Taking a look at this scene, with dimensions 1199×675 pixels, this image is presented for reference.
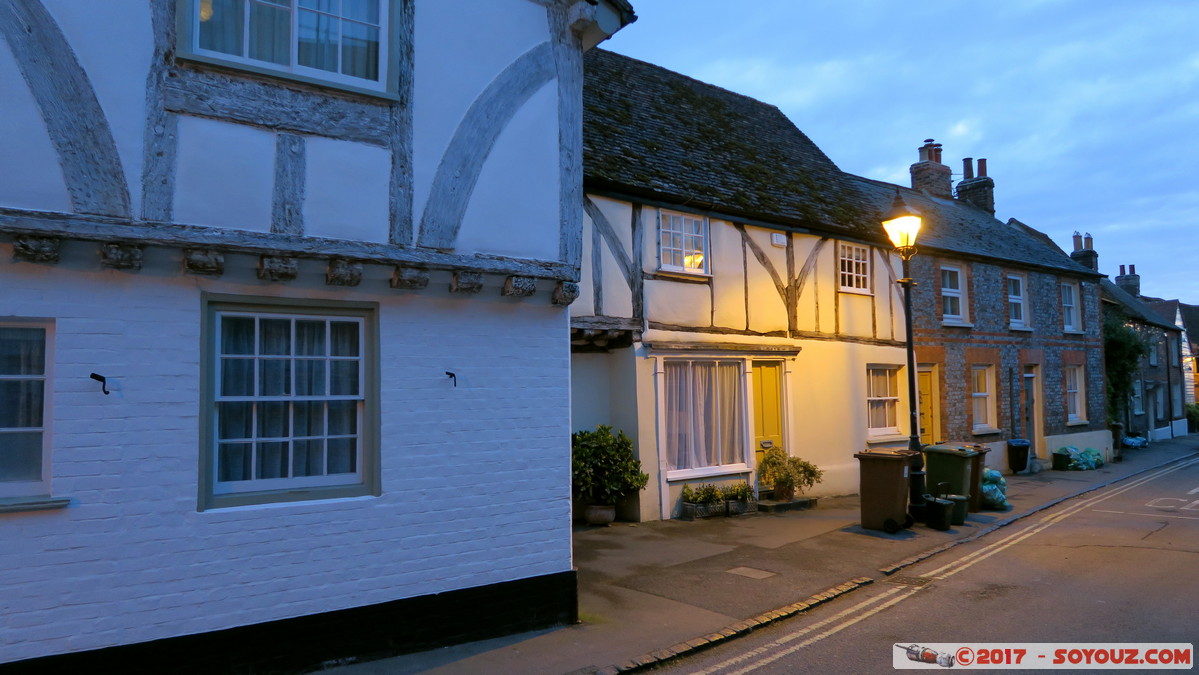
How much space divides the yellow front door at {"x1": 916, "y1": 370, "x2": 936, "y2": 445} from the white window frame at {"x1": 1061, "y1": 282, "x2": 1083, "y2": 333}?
8.45 metres

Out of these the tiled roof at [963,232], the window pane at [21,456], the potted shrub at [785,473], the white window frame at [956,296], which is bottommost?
the potted shrub at [785,473]

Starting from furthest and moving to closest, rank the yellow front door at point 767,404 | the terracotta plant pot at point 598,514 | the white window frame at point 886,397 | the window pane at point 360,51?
the white window frame at point 886,397 < the yellow front door at point 767,404 < the terracotta plant pot at point 598,514 < the window pane at point 360,51

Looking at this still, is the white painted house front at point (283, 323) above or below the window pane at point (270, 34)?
below

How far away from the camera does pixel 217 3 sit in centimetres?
563

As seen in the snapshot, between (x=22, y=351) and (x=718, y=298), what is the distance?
10077 mm

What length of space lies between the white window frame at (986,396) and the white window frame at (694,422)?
905 centimetres

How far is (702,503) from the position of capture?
1224 cm

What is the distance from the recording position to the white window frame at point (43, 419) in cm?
483

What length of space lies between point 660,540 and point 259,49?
298 inches

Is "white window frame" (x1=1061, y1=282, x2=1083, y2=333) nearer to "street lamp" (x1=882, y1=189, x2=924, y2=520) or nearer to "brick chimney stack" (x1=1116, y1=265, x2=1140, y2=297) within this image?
"street lamp" (x1=882, y1=189, x2=924, y2=520)

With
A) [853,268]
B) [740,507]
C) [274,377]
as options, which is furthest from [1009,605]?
[853,268]

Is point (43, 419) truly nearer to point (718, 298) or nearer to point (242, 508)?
point (242, 508)

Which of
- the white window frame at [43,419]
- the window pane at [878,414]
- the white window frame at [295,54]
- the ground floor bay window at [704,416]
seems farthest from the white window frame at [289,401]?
the window pane at [878,414]

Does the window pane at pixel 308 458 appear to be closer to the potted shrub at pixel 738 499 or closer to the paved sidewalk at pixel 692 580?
the paved sidewalk at pixel 692 580
